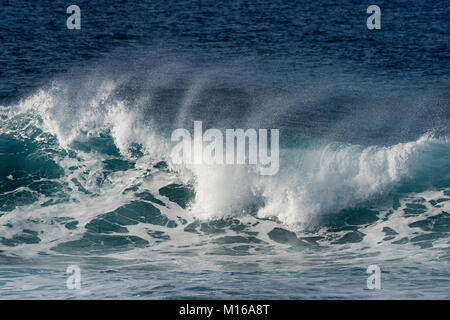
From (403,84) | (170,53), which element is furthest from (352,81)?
(170,53)

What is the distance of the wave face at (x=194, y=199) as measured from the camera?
48.5 ft

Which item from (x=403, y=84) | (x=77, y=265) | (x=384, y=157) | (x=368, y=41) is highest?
(x=368, y=41)

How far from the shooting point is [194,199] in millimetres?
17719

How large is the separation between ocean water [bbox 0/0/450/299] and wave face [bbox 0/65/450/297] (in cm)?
5

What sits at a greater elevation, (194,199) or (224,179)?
(224,179)

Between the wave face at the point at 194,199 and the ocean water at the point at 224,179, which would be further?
the wave face at the point at 194,199

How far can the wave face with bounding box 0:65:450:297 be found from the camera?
48.5ft

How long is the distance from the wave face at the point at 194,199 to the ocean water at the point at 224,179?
5 centimetres

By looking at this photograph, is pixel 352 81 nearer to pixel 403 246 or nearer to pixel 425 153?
pixel 425 153

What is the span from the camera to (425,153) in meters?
18.9

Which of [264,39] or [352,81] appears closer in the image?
[352,81]

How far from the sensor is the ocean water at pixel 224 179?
13.0 meters

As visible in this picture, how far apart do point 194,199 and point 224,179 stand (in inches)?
38.2

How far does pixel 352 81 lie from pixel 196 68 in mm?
7444
